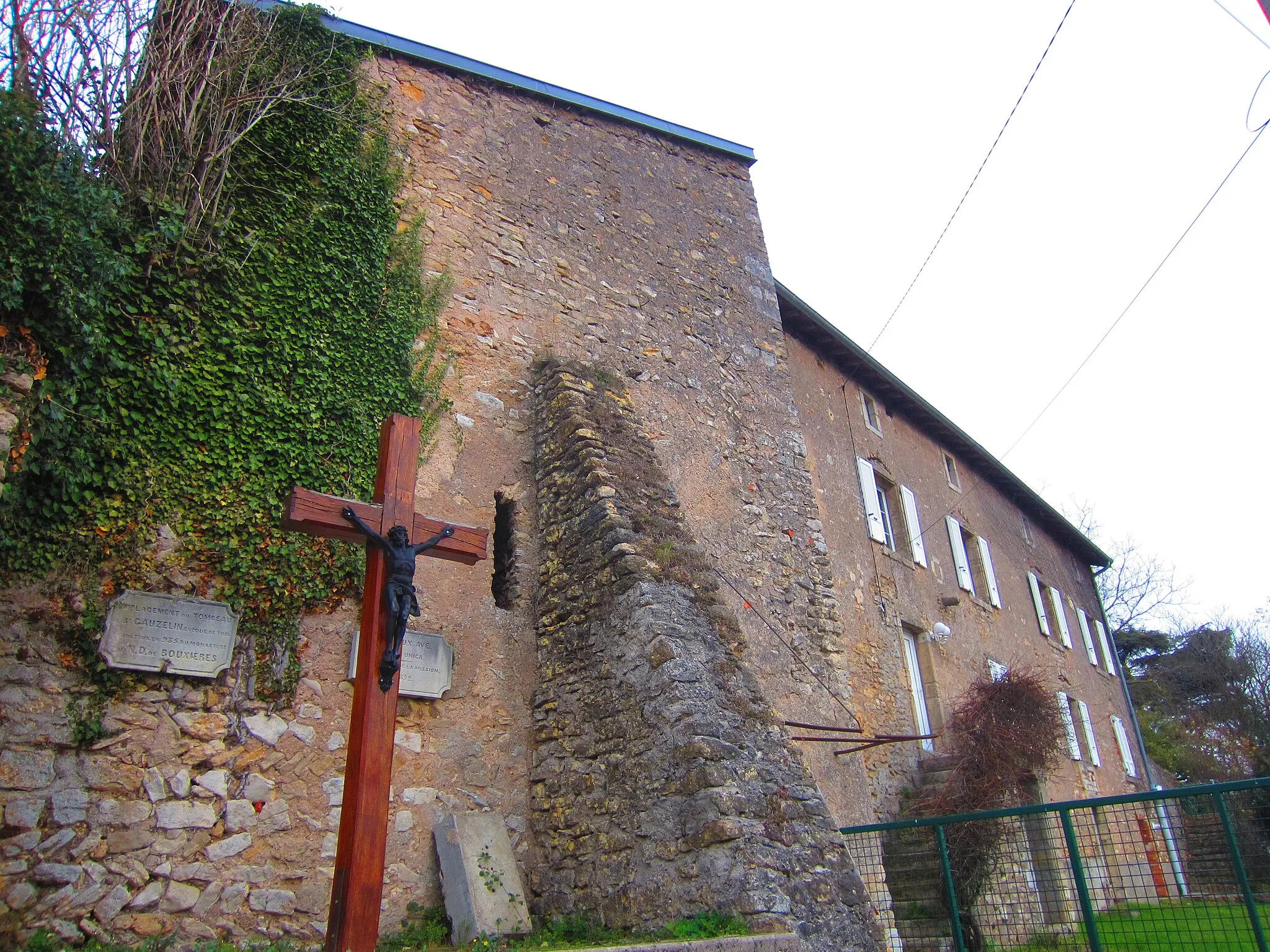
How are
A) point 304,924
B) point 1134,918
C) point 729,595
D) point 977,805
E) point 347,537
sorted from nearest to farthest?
point 347,537
point 304,924
point 1134,918
point 729,595
point 977,805

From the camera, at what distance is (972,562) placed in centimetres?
1488

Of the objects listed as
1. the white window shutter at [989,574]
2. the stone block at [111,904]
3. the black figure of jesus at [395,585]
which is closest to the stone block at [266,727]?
the stone block at [111,904]

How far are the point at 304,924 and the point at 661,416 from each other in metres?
5.03

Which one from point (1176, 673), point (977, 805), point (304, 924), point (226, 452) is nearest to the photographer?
point (304, 924)

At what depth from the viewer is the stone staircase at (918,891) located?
779 cm

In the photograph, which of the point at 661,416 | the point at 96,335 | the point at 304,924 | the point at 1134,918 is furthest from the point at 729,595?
the point at 96,335

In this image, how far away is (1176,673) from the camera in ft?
85.4

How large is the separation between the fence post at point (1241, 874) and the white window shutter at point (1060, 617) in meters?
13.0

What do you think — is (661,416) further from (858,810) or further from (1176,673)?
(1176,673)

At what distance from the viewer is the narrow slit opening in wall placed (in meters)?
6.56

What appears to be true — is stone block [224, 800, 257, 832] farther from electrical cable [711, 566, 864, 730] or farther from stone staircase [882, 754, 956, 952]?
stone staircase [882, 754, 956, 952]

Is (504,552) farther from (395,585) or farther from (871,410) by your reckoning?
(871,410)

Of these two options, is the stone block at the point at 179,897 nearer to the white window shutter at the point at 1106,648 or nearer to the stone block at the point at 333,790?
the stone block at the point at 333,790

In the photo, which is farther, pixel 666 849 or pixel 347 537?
pixel 666 849
